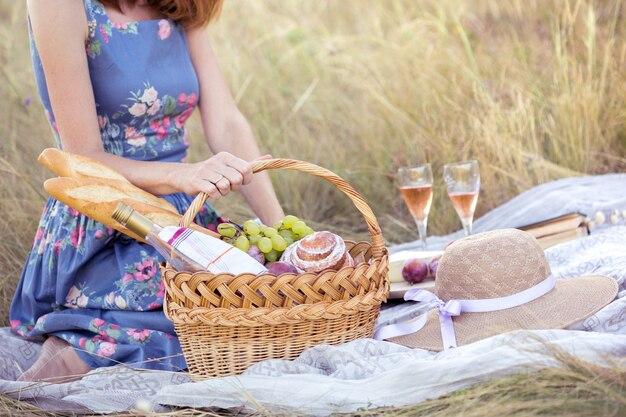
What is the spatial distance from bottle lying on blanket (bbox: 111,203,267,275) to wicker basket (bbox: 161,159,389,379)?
53 mm

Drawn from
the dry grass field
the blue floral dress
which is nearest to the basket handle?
the blue floral dress

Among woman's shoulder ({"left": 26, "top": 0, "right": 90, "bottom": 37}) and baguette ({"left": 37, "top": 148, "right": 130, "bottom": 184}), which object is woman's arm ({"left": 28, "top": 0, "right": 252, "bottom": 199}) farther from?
baguette ({"left": 37, "top": 148, "right": 130, "bottom": 184})

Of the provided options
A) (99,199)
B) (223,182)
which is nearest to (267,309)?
(223,182)

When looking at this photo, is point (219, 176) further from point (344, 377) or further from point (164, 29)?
point (164, 29)

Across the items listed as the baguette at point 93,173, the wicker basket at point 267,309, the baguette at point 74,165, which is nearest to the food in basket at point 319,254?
the wicker basket at point 267,309

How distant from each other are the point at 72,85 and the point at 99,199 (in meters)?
0.42

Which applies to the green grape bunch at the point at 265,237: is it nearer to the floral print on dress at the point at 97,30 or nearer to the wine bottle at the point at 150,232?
the wine bottle at the point at 150,232

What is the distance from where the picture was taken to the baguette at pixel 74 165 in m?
2.25

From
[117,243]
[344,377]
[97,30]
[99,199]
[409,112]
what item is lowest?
[409,112]

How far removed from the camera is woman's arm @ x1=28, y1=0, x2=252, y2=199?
2.41 meters

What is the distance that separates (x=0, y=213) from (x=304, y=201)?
1519 mm

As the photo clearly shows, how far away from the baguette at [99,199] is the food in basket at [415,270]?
780 millimetres

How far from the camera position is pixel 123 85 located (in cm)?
259

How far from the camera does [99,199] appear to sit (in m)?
2.20
